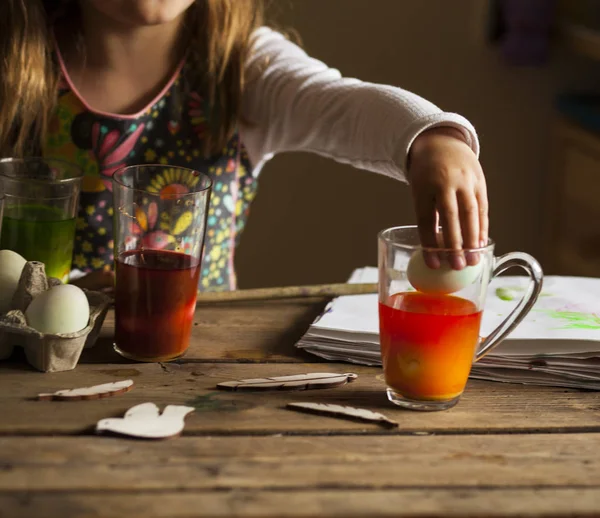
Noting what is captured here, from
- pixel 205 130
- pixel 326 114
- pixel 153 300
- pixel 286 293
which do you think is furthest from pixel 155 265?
pixel 205 130

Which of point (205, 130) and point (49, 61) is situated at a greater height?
point (49, 61)

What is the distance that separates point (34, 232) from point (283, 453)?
0.44m

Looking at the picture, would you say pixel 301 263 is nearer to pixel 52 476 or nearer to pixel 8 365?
pixel 8 365

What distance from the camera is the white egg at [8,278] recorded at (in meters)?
0.85

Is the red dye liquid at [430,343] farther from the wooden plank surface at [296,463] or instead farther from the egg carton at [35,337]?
the egg carton at [35,337]

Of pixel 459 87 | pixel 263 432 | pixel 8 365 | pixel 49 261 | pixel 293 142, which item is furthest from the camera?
pixel 459 87

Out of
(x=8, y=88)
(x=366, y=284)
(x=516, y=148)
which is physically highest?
(x=8, y=88)

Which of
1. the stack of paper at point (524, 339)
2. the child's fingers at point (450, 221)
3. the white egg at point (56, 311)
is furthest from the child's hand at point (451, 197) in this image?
the white egg at point (56, 311)

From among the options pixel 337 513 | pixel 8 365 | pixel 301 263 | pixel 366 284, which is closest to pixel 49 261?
pixel 8 365

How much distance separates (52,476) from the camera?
0.62 m

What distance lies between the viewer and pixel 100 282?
102 cm

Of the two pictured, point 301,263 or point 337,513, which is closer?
point 337,513

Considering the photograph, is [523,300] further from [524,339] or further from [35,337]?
[35,337]

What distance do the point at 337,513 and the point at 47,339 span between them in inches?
13.7
